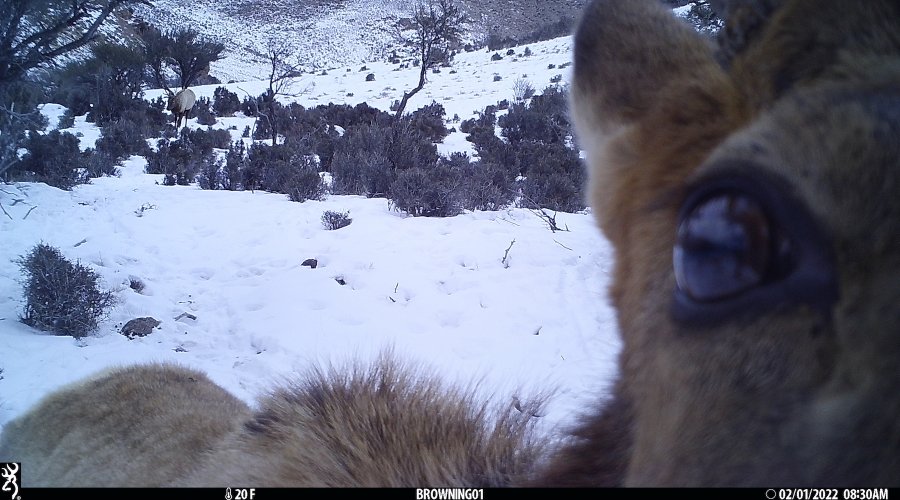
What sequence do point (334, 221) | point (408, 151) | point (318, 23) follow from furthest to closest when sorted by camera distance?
point (318, 23)
point (408, 151)
point (334, 221)

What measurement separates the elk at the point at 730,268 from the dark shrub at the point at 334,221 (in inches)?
283

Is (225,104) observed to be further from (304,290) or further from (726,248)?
(726,248)

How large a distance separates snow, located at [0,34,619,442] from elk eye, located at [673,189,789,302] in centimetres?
260

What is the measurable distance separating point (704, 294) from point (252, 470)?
146 cm

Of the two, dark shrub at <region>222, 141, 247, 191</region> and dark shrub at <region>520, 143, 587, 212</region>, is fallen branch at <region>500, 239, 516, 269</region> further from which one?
dark shrub at <region>222, 141, 247, 191</region>

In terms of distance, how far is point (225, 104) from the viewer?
2389 cm

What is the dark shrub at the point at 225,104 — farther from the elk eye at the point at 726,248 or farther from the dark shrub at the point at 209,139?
the elk eye at the point at 726,248

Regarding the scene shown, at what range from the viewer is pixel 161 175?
13469 mm

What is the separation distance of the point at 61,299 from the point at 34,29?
4552mm

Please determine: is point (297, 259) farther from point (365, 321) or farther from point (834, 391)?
point (834, 391)

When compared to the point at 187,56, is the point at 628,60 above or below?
below

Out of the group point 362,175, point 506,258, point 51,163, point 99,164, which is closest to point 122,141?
point 99,164

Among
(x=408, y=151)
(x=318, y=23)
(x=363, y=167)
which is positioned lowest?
(x=363, y=167)

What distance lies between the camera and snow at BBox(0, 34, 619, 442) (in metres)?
5.29
